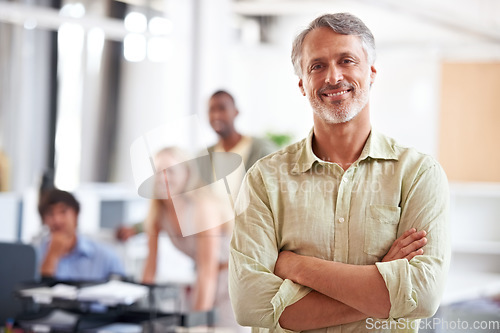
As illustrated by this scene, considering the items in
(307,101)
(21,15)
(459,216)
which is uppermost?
(21,15)

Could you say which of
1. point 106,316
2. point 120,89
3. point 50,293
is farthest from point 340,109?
point 120,89

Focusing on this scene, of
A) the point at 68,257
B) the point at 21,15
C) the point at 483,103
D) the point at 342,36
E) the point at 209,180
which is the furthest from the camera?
the point at 21,15

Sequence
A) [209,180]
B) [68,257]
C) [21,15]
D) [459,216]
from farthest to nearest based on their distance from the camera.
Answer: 1. [21,15]
2. [459,216]
3. [68,257]
4. [209,180]

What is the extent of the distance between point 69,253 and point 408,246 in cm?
262

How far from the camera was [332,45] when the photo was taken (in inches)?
37.0

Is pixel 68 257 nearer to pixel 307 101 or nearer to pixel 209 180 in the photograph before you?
pixel 209 180

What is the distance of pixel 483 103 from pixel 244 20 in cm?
203

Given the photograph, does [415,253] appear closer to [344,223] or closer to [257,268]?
[344,223]

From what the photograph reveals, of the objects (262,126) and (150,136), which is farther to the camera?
(262,126)

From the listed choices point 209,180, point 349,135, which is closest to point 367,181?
point 349,135

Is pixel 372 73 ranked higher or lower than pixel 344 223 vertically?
higher

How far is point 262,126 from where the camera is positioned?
5105mm

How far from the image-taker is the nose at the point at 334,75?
3.04ft

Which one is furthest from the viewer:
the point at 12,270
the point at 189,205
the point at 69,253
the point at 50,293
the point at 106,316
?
the point at 12,270
